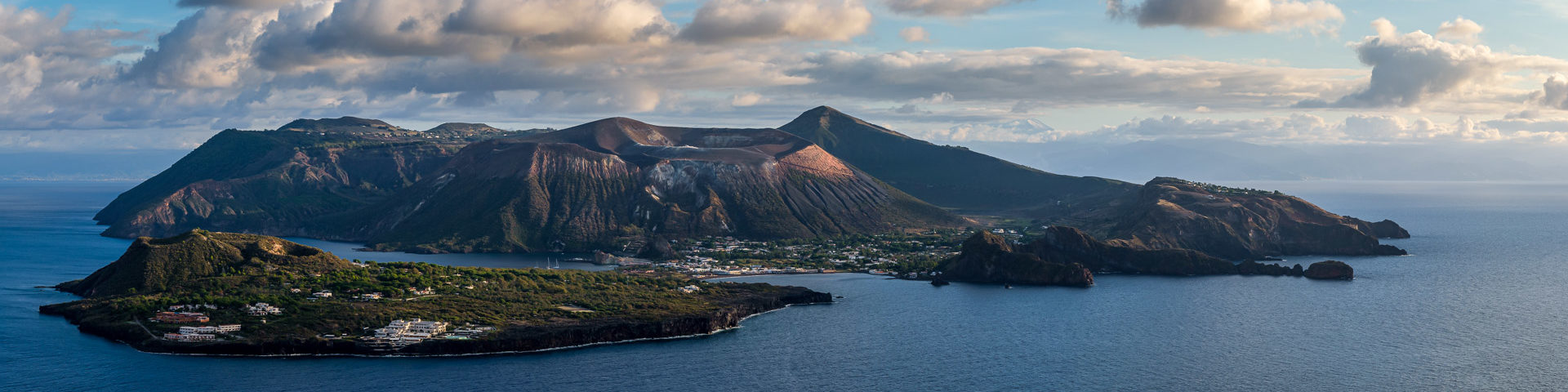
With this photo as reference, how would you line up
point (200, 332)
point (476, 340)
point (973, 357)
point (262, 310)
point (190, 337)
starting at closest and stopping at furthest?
point (190, 337) < point (200, 332) < point (476, 340) < point (973, 357) < point (262, 310)

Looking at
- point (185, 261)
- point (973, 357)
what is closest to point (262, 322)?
point (185, 261)

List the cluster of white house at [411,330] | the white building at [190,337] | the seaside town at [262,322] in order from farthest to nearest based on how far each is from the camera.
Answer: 1. the cluster of white house at [411,330]
2. the seaside town at [262,322]
3. the white building at [190,337]

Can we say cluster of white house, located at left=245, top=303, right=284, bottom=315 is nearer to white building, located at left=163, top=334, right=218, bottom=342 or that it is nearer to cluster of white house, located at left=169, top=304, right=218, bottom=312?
cluster of white house, located at left=169, top=304, right=218, bottom=312

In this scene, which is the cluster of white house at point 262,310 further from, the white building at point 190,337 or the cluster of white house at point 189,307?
the white building at point 190,337

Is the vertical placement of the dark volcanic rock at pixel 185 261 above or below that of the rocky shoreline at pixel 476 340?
above

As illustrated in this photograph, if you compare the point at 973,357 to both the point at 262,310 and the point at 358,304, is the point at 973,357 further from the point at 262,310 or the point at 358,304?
the point at 262,310

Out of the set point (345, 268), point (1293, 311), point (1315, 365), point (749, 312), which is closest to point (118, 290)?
point (345, 268)

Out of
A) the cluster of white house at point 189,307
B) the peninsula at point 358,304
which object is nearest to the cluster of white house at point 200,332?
the peninsula at point 358,304
